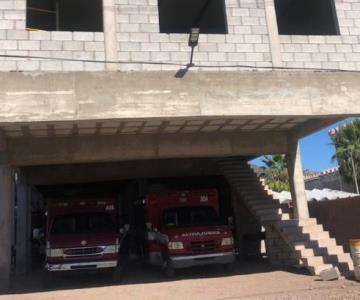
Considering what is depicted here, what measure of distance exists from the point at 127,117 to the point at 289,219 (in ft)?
28.3

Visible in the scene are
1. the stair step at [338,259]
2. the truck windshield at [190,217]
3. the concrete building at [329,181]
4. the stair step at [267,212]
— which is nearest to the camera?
the stair step at [338,259]

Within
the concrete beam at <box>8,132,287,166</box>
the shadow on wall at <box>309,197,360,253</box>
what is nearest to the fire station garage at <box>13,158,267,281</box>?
the concrete beam at <box>8,132,287,166</box>

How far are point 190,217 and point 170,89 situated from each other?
5647mm

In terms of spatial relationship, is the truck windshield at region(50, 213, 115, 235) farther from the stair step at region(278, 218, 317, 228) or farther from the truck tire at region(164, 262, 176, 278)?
the stair step at region(278, 218, 317, 228)

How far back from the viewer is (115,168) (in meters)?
20.2

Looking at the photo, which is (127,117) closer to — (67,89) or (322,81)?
(67,89)

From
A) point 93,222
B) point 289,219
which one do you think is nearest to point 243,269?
point 289,219

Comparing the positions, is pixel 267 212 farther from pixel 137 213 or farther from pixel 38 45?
pixel 38 45

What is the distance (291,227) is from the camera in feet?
54.2

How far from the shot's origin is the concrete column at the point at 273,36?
508 inches

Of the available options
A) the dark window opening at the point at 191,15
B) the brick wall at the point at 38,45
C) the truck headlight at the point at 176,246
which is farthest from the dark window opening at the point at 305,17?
the truck headlight at the point at 176,246

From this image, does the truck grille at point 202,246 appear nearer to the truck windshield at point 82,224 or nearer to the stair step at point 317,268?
the truck windshield at point 82,224

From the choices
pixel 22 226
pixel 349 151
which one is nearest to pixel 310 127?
pixel 22 226

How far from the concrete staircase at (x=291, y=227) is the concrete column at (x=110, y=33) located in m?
8.05
